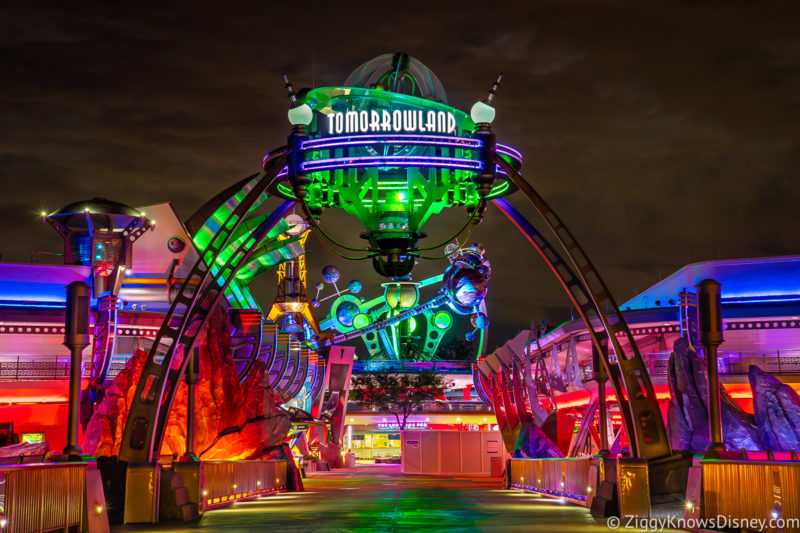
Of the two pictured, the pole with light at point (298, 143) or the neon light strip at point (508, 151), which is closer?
the pole with light at point (298, 143)

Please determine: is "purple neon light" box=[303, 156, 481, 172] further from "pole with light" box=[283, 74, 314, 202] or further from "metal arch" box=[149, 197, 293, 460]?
"metal arch" box=[149, 197, 293, 460]

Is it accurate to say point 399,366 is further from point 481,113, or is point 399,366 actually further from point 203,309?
point 481,113

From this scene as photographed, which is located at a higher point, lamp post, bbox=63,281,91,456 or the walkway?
lamp post, bbox=63,281,91,456

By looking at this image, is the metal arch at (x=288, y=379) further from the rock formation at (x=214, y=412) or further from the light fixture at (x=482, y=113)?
the light fixture at (x=482, y=113)

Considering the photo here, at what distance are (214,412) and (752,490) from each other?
25701 millimetres

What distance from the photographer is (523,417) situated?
147 feet

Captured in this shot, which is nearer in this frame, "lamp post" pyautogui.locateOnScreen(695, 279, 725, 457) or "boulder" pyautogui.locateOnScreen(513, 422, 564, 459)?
"lamp post" pyautogui.locateOnScreen(695, 279, 725, 457)

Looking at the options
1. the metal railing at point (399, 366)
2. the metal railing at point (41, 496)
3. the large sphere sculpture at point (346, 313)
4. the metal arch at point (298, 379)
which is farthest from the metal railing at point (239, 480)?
the metal railing at point (399, 366)

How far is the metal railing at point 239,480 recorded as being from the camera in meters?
24.7

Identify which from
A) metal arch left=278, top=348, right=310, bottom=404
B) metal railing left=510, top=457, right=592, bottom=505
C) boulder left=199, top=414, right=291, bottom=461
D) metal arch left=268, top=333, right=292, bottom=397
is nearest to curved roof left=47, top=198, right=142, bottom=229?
metal arch left=268, top=333, right=292, bottom=397

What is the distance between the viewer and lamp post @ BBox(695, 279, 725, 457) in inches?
666

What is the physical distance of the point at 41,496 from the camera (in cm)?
1402

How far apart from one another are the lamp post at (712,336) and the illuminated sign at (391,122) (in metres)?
6.63

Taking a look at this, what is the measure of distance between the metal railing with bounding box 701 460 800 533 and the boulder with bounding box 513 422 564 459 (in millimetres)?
25924
